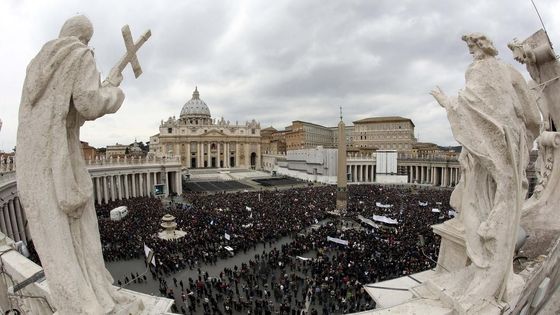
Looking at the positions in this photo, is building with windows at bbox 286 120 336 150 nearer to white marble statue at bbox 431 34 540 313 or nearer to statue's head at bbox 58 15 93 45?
white marble statue at bbox 431 34 540 313

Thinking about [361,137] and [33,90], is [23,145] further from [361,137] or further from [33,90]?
[361,137]

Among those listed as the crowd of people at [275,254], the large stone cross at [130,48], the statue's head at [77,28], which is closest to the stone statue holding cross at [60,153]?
the statue's head at [77,28]

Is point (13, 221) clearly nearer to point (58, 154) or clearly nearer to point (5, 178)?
point (5, 178)

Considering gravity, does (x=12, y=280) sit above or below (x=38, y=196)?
below

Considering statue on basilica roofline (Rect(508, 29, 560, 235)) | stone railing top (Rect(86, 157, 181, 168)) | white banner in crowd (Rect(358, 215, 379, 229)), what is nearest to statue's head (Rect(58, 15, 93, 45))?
statue on basilica roofline (Rect(508, 29, 560, 235))

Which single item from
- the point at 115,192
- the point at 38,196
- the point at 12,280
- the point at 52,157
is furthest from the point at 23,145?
the point at 115,192

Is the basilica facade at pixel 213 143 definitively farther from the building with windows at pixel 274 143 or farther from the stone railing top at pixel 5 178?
the stone railing top at pixel 5 178
